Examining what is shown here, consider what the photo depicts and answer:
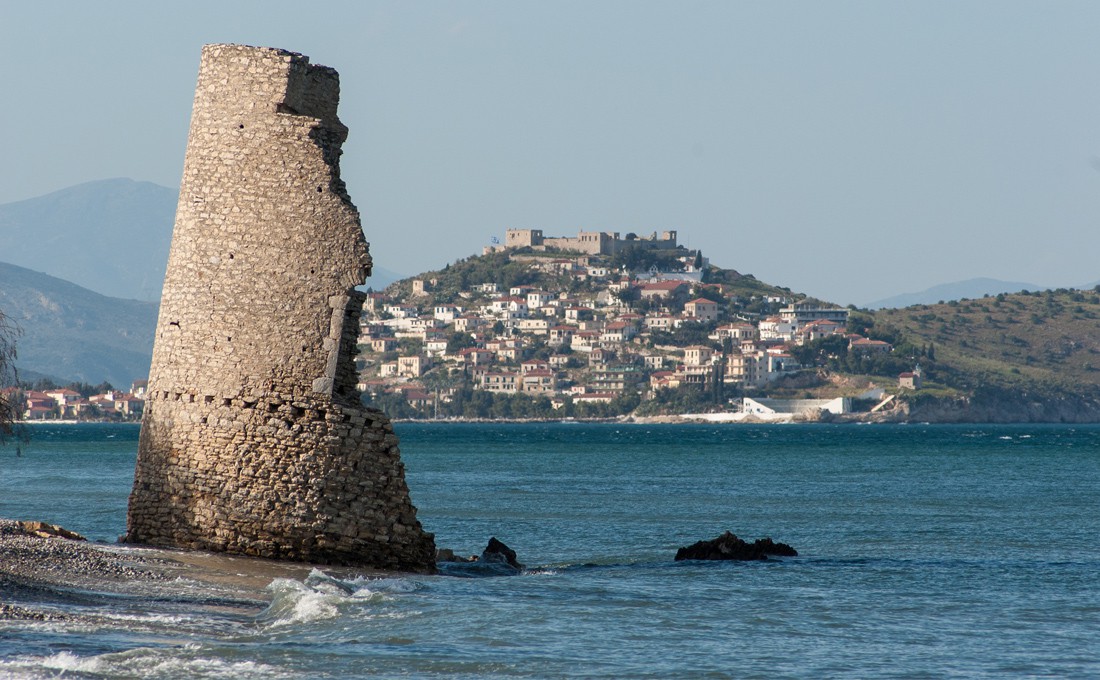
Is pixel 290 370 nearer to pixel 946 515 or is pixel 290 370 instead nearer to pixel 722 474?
pixel 946 515

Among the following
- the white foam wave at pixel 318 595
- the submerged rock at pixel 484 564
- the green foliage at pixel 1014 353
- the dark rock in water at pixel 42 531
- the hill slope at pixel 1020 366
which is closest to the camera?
the white foam wave at pixel 318 595

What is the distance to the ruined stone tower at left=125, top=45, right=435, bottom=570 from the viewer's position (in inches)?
599

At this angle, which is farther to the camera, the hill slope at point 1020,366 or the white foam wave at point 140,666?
the hill slope at point 1020,366

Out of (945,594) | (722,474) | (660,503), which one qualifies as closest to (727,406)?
(722,474)

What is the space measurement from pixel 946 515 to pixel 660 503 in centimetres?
649

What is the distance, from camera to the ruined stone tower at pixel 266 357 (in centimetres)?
1521

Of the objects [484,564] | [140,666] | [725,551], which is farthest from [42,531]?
[725,551]

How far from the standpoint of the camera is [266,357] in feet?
50.4

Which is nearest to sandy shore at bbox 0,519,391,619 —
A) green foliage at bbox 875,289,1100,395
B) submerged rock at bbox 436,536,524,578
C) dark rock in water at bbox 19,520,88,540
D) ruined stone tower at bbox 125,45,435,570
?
ruined stone tower at bbox 125,45,435,570

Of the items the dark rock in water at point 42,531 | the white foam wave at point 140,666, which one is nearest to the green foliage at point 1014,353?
the dark rock in water at point 42,531

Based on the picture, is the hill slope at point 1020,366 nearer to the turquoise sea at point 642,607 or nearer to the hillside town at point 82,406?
the hillside town at point 82,406

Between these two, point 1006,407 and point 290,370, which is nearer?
point 290,370

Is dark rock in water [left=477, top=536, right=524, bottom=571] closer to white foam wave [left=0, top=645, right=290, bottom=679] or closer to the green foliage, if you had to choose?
white foam wave [left=0, top=645, right=290, bottom=679]

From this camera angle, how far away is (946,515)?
30.5 m
